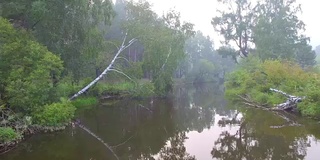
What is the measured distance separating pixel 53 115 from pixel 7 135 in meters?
2.96

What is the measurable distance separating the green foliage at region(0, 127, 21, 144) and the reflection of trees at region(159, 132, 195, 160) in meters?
5.74

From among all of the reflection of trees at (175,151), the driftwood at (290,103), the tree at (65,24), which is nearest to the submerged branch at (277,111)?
the driftwood at (290,103)

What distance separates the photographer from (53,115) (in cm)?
1445

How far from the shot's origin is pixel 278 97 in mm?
21297

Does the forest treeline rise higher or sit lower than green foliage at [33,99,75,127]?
higher

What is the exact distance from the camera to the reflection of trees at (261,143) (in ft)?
33.7

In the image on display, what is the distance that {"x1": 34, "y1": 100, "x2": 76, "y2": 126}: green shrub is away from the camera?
14.1m

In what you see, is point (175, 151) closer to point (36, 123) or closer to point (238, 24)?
point (36, 123)

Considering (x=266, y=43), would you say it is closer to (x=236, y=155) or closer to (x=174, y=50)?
(x=174, y=50)

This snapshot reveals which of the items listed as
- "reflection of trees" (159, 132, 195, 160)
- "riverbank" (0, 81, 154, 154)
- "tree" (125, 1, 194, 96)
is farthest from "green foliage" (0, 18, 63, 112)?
"tree" (125, 1, 194, 96)

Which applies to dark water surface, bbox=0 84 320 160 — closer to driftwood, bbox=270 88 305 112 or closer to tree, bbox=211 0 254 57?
driftwood, bbox=270 88 305 112

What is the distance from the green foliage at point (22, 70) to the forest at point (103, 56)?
0.04 meters

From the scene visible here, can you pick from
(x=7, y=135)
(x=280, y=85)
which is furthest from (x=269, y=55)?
(x=7, y=135)

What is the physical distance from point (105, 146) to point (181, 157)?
3336mm
